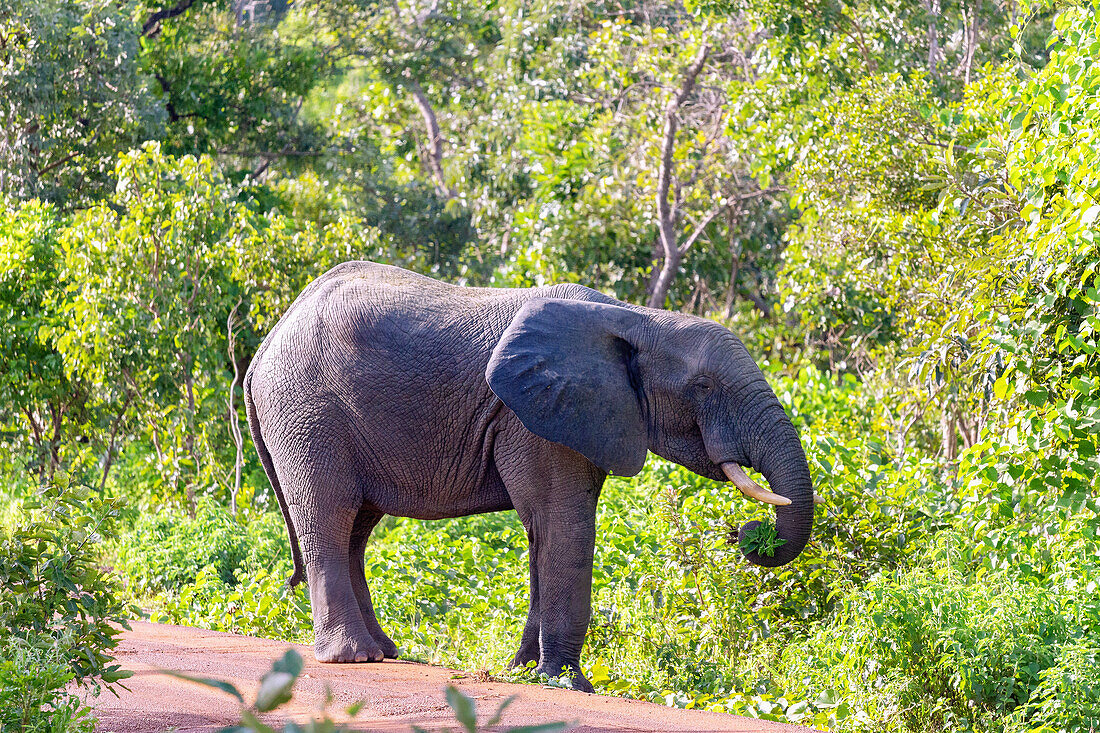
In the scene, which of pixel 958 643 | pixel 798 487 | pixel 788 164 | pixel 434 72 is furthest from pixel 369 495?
pixel 434 72

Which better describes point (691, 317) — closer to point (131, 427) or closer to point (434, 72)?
point (131, 427)

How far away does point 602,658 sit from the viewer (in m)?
7.23

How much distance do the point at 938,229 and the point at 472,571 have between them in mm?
4244

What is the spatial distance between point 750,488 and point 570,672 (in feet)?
4.07

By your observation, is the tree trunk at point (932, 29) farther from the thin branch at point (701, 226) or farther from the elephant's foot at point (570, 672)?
the elephant's foot at point (570, 672)

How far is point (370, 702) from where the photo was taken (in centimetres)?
538

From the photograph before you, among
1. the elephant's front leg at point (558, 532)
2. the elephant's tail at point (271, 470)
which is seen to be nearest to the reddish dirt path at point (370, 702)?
the elephant's front leg at point (558, 532)

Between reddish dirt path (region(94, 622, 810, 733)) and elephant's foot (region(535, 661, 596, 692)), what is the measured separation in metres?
0.28

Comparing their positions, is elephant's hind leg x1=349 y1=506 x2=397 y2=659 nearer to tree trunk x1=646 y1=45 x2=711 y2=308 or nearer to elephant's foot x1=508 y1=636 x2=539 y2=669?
elephant's foot x1=508 y1=636 x2=539 y2=669

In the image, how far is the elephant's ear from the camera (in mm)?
6082

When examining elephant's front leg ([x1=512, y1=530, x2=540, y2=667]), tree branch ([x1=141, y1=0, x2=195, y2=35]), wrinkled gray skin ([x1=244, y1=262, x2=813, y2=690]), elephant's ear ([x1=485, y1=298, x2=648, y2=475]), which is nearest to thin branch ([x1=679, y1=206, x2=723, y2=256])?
wrinkled gray skin ([x1=244, y1=262, x2=813, y2=690])

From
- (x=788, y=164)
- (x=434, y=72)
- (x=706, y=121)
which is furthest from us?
(x=434, y=72)

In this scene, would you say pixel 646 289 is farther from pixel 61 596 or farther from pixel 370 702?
pixel 61 596

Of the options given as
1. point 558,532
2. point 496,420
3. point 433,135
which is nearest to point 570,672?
point 558,532
